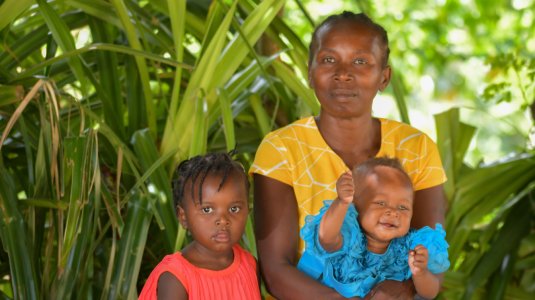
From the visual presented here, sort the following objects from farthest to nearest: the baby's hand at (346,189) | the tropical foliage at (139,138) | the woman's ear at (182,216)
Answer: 1. the tropical foliage at (139,138)
2. the woman's ear at (182,216)
3. the baby's hand at (346,189)

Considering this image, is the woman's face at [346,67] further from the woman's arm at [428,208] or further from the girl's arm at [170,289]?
the girl's arm at [170,289]

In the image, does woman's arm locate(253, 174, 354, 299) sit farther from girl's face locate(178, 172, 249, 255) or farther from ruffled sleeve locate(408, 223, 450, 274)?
ruffled sleeve locate(408, 223, 450, 274)

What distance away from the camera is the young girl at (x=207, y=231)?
1.71 m

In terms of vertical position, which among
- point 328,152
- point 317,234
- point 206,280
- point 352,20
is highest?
point 352,20

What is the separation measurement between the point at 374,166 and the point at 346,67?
0.74ft

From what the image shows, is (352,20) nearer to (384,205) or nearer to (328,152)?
(328,152)

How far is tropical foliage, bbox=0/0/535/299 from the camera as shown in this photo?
203 centimetres

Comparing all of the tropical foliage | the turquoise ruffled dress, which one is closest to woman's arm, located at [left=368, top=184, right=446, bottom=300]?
the turquoise ruffled dress

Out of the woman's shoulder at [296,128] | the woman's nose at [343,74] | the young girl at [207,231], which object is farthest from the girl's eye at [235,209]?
the woman's nose at [343,74]

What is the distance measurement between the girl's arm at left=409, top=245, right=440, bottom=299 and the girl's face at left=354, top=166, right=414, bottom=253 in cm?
8

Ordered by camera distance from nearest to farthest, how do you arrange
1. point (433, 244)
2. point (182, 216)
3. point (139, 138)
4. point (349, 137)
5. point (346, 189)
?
point (346, 189) < point (433, 244) < point (182, 216) < point (349, 137) < point (139, 138)

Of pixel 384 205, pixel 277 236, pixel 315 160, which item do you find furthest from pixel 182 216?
pixel 384 205

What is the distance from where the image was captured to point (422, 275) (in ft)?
5.41

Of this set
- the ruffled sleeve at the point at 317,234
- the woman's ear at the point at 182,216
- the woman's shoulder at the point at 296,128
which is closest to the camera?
the ruffled sleeve at the point at 317,234
